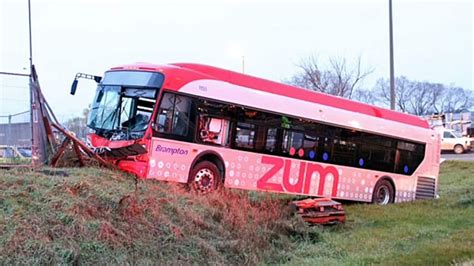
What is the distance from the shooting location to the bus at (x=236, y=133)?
1170cm

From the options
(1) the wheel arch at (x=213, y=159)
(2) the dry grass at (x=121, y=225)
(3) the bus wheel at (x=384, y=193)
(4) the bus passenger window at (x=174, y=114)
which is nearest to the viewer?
(2) the dry grass at (x=121, y=225)

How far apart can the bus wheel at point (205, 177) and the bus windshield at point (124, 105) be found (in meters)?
1.58

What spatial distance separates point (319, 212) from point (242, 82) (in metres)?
3.87

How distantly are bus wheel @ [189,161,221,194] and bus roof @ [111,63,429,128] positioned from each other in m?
1.87

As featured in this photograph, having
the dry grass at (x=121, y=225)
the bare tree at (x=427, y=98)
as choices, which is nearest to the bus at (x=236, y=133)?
the dry grass at (x=121, y=225)

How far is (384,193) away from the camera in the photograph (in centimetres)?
1809

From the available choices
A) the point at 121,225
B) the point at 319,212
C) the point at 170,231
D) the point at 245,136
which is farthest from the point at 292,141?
the point at 121,225

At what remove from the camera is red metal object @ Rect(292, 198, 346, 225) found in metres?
11.4

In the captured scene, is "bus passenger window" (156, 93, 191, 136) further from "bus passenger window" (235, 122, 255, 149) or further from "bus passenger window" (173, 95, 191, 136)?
"bus passenger window" (235, 122, 255, 149)

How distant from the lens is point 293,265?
818cm

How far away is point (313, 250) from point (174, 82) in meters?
4.83

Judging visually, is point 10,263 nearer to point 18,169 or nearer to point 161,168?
point 18,169

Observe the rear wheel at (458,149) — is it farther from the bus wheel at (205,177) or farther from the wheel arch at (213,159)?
the bus wheel at (205,177)

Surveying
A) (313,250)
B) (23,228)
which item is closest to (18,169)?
(23,228)
